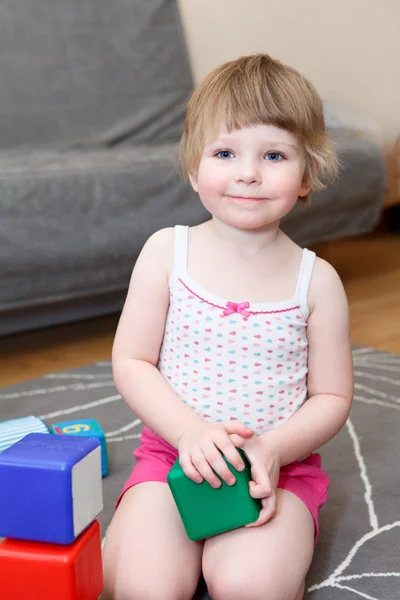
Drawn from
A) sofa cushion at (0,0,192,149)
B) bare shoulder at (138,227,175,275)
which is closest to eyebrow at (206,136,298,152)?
bare shoulder at (138,227,175,275)

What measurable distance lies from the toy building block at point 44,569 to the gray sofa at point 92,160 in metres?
0.96

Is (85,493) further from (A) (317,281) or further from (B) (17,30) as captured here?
(B) (17,30)

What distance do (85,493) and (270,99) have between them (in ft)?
1.44

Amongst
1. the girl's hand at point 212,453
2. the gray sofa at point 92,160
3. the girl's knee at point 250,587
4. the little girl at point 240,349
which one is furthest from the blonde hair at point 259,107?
the gray sofa at point 92,160

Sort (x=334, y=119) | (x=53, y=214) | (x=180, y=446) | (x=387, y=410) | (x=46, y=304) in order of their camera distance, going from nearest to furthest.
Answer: (x=180, y=446)
(x=387, y=410)
(x=53, y=214)
(x=46, y=304)
(x=334, y=119)

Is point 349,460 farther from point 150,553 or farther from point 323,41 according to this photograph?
point 323,41

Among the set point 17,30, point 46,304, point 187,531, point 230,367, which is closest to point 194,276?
point 230,367

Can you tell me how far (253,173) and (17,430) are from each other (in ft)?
1.79

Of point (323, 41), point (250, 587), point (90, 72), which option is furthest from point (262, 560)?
point (323, 41)

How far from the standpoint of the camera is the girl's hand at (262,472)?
728 millimetres

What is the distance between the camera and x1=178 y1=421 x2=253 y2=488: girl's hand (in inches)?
27.6

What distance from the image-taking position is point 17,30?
77.6 inches

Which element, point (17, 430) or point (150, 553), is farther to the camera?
point (17, 430)

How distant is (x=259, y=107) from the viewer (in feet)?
2.57
